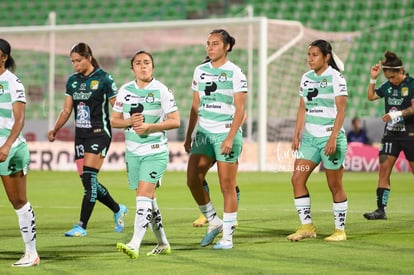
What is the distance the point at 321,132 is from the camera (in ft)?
35.2

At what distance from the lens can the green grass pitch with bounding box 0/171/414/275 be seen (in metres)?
8.58

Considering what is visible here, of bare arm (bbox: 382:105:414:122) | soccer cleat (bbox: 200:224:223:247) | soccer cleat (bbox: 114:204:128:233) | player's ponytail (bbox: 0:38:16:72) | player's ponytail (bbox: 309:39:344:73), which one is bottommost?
soccer cleat (bbox: 114:204:128:233)

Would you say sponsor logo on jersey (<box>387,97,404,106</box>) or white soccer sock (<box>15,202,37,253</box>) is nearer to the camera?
white soccer sock (<box>15,202,37,253</box>)

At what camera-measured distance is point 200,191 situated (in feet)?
34.2

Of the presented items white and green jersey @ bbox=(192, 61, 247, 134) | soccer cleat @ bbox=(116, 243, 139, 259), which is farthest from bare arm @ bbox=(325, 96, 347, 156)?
soccer cleat @ bbox=(116, 243, 139, 259)

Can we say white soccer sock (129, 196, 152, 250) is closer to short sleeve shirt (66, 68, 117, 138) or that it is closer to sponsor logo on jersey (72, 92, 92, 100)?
short sleeve shirt (66, 68, 117, 138)

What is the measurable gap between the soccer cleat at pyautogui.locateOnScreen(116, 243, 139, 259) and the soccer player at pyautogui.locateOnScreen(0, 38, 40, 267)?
736 mm

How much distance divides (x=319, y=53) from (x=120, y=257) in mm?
3125

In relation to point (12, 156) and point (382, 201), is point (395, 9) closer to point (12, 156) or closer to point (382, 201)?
point (382, 201)

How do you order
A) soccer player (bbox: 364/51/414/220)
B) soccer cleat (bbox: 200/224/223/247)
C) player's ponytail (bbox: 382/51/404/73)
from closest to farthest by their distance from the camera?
soccer cleat (bbox: 200/224/223/247)
player's ponytail (bbox: 382/51/404/73)
soccer player (bbox: 364/51/414/220)

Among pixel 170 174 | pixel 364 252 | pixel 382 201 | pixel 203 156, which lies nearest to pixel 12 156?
pixel 203 156

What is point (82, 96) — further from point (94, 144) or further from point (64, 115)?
point (94, 144)

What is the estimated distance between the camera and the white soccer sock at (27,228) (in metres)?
8.80

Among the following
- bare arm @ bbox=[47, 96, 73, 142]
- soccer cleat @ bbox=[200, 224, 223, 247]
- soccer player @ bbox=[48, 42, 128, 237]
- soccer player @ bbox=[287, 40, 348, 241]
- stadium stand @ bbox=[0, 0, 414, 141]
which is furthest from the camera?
stadium stand @ bbox=[0, 0, 414, 141]
